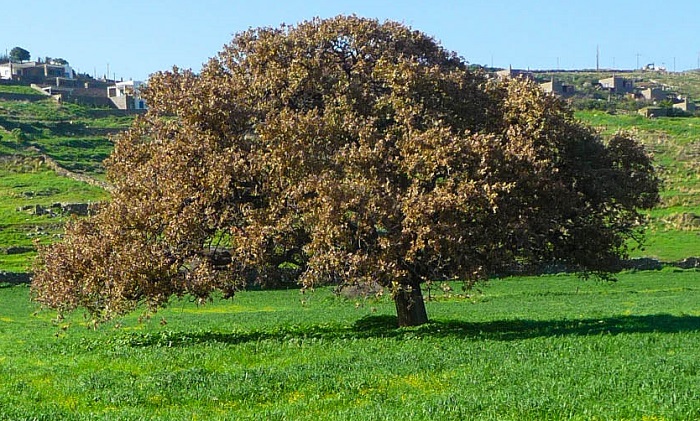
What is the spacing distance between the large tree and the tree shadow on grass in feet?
4.66

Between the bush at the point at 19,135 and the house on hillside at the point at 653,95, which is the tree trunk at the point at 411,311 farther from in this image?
the house on hillside at the point at 653,95

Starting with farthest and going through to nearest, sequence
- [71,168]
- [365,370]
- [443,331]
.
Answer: [71,168], [443,331], [365,370]

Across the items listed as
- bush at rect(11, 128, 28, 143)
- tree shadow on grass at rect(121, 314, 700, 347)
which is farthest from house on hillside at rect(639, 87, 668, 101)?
tree shadow on grass at rect(121, 314, 700, 347)

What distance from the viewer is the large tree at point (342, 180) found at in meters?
20.5

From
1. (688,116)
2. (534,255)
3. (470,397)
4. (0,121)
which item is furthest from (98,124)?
(470,397)

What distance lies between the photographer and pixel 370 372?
16703 mm

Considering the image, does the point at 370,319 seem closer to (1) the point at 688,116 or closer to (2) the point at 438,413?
(2) the point at 438,413

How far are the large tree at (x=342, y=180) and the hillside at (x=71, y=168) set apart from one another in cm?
3464

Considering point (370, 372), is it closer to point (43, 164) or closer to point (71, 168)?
point (71, 168)

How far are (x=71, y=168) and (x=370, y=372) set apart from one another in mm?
101885

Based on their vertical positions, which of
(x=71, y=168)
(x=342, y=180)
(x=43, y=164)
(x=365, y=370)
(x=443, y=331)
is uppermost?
(x=43, y=164)

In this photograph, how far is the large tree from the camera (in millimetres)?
20531

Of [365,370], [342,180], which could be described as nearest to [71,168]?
[342,180]

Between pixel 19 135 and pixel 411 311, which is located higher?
pixel 19 135
